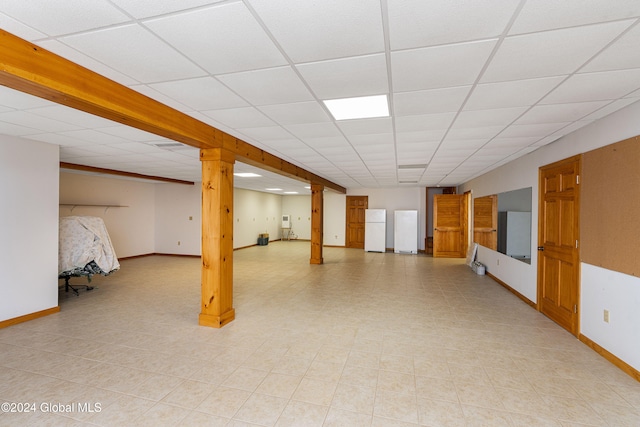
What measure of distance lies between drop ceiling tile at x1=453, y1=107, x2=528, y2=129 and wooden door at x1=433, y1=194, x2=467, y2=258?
6.35m

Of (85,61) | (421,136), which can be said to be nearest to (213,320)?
(85,61)

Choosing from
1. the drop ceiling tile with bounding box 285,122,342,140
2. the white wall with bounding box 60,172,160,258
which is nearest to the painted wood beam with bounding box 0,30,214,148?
the drop ceiling tile with bounding box 285,122,342,140

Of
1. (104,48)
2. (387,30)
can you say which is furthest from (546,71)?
(104,48)

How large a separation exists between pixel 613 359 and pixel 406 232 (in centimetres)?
725

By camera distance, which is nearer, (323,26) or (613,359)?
(323,26)

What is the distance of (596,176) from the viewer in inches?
116

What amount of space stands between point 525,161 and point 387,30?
426cm

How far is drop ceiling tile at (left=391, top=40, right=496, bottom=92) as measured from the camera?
65.4 inches

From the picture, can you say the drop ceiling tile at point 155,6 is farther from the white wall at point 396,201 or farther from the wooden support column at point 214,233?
the white wall at point 396,201

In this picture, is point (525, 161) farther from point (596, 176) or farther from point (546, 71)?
point (546, 71)

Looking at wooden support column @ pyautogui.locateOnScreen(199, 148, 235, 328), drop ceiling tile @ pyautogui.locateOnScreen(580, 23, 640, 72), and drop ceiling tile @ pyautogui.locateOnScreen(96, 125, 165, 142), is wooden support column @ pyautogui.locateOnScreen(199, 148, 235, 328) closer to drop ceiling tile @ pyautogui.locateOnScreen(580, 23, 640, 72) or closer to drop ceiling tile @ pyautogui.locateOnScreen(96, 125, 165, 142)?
drop ceiling tile @ pyautogui.locateOnScreen(96, 125, 165, 142)

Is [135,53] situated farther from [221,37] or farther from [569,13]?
[569,13]

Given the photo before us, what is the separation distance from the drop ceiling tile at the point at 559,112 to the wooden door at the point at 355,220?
7971 millimetres

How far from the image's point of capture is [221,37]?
5.17ft
